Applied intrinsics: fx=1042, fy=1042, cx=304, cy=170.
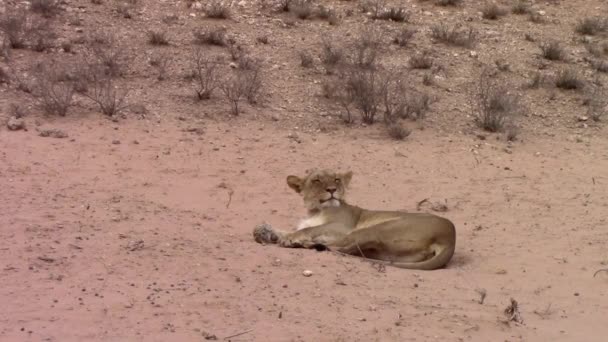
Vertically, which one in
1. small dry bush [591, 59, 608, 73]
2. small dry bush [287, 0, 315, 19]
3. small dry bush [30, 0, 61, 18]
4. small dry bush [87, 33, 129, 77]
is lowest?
small dry bush [591, 59, 608, 73]

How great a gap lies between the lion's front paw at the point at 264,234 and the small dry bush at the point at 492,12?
11.8 meters

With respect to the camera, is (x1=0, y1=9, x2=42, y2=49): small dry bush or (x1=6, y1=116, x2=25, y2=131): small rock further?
(x1=0, y1=9, x2=42, y2=49): small dry bush

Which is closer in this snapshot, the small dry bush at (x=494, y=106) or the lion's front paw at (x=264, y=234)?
the lion's front paw at (x=264, y=234)

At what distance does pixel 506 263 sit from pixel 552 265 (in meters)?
0.42

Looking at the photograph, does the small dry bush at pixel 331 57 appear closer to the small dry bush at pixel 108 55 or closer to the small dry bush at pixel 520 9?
the small dry bush at pixel 108 55

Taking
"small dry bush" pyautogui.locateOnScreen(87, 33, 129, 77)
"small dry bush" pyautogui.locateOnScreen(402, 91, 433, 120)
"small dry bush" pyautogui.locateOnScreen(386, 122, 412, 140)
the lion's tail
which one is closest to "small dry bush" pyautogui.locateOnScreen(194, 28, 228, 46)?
"small dry bush" pyautogui.locateOnScreen(87, 33, 129, 77)

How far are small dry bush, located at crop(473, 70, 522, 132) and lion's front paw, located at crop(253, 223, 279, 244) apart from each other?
609cm

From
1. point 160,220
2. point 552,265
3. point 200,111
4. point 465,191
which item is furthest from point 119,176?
point 552,265

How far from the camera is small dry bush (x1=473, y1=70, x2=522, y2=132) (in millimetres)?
14844

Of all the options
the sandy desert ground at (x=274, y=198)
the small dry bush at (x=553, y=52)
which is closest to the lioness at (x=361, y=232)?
the sandy desert ground at (x=274, y=198)

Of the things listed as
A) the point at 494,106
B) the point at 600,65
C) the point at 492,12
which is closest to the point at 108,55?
the point at 494,106

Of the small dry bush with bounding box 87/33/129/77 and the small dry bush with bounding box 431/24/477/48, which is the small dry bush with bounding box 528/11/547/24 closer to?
the small dry bush with bounding box 431/24/477/48

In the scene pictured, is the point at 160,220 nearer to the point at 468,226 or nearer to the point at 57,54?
the point at 468,226

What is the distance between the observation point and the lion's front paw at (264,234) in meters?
9.54
